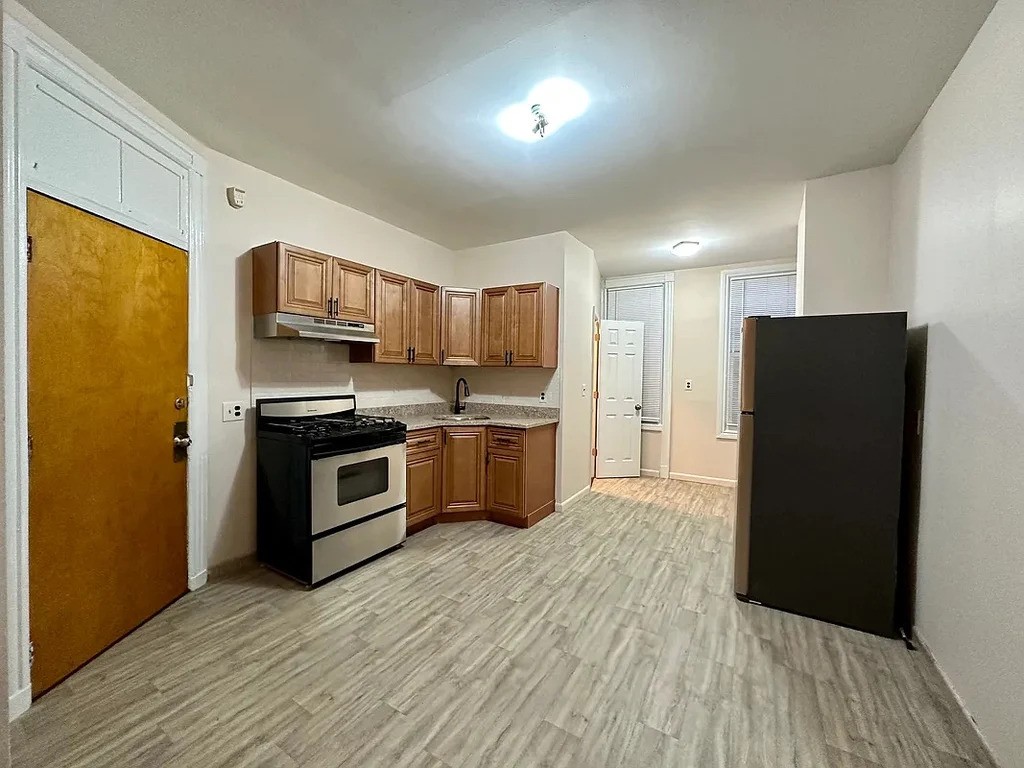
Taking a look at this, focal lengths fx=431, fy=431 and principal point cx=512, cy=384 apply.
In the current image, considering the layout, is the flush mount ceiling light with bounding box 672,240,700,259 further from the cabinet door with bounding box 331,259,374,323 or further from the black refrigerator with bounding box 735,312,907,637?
the cabinet door with bounding box 331,259,374,323

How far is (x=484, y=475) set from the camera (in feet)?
13.3

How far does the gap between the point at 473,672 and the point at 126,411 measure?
7.20 feet

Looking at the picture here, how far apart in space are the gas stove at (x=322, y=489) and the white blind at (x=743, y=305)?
4151 mm

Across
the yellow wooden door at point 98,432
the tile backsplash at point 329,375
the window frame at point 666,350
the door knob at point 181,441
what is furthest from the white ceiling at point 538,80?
the window frame at point 666,350

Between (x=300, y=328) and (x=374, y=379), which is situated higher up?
(x=300, y=328)

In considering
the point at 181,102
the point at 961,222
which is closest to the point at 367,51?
the point at 181,102

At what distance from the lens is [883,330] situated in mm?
2367

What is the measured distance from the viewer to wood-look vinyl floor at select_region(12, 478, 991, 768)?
163cm

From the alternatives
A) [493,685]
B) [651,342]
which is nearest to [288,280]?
[493,685]

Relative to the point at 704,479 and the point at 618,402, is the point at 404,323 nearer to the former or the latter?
the point at 618,402

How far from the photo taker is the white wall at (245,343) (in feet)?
9.37

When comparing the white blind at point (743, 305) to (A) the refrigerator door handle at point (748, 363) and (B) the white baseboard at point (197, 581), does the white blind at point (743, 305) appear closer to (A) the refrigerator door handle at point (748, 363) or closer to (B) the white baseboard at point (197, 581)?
(A) the refrigerator door handle at point (748, 363)

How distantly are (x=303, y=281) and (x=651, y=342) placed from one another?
4.47 m

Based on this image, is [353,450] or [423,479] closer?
[353,450]
